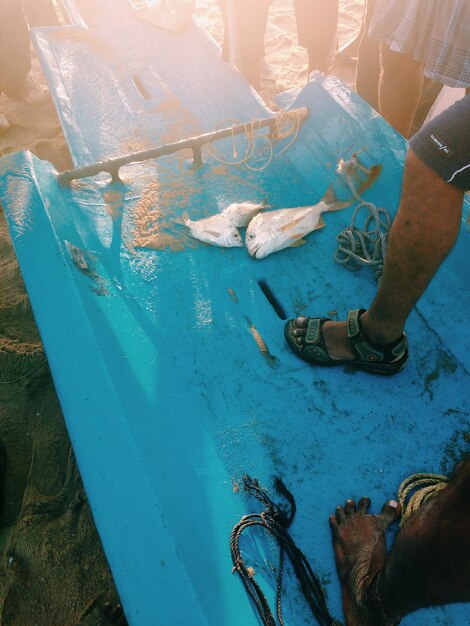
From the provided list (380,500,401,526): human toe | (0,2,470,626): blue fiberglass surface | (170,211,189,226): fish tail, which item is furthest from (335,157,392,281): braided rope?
(380,500,401,526): human toe

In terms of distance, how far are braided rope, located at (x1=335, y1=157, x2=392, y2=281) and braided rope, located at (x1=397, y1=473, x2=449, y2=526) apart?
1.13 m

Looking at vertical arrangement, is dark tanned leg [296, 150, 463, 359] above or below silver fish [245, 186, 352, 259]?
above

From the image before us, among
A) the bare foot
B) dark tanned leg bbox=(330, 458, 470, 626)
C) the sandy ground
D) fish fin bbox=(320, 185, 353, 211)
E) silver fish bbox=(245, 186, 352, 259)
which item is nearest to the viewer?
dark tanned leg bbox=(330, 458, 470, 626)

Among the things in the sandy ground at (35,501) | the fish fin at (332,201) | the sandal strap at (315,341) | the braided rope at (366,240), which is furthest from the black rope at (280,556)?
the fish fin at (332,201)

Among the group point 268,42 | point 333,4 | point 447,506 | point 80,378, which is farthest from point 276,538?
point 268,42

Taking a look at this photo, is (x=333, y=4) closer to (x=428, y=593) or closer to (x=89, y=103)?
(x=89, y=103)

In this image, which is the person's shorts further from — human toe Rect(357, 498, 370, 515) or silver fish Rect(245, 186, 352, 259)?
human toe Rect(357, 498, 370, 515)

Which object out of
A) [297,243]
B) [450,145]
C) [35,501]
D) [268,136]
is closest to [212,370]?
[297,243]

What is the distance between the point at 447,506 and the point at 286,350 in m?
1.21

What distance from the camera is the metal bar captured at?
266 cm

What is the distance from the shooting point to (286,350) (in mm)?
2143

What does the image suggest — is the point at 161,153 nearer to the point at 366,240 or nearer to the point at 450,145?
the point at 366,240

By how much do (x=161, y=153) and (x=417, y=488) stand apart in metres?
2.54

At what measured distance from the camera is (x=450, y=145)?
1.38 meters
